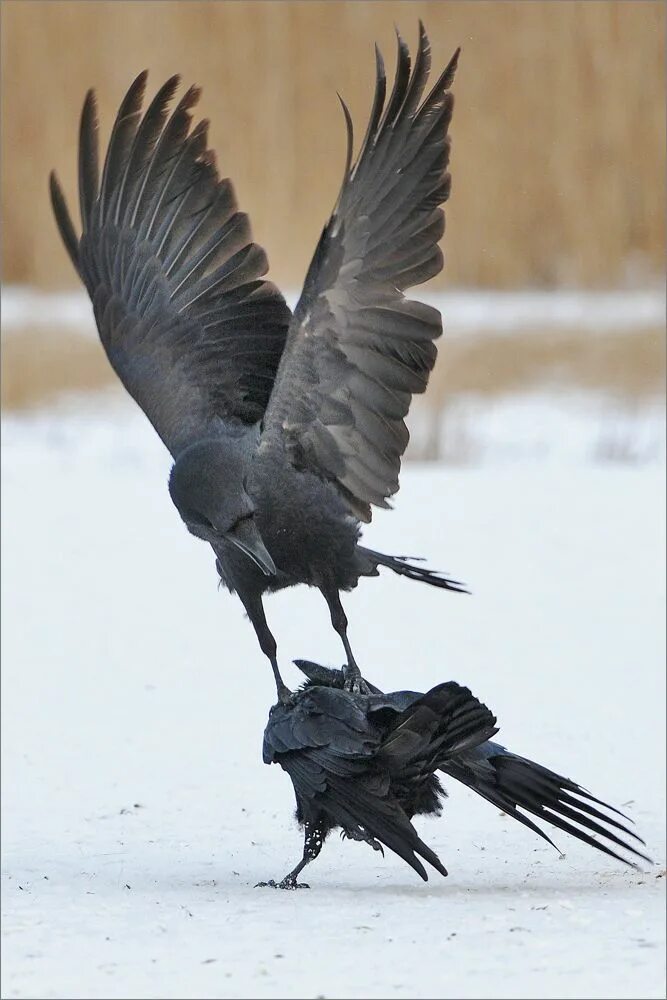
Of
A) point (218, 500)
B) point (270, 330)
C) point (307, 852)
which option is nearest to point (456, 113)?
point (270, 330)

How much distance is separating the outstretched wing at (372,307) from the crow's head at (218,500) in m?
0.16

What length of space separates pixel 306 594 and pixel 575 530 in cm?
181

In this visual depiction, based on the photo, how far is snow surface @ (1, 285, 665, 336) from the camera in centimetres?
1409

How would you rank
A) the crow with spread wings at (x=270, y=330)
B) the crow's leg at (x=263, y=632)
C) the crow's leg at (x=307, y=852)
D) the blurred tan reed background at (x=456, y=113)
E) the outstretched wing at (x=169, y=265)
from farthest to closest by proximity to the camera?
1. the blurred tan reed background at (x=456, y=113)
2. the outstretched wing at (x=169, y=265)
3. the crow's leg at (x=263, y=632)
4. the crow's leg at (x=307, y=852)
5. the crow with spread wings at (x=270, y=330)

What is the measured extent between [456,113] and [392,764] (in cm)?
1001

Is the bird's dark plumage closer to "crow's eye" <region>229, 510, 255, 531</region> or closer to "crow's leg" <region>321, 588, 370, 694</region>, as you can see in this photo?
"crow's leg" <region>321, 588, 370, 694</region>

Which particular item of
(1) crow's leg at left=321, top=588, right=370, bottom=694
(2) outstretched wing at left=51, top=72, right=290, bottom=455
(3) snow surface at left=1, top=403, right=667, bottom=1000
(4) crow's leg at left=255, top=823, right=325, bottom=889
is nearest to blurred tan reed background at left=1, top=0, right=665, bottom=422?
(3) snow surface at left=1, top=403, right=667, bottom=1000

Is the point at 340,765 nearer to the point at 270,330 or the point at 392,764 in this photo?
the point at 392,764

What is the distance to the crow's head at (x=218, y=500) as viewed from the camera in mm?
4766

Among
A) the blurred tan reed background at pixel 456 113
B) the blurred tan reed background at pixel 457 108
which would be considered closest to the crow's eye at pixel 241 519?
the blurred tan reed background at pixel 456 113

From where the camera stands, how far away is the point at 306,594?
30.3 feet

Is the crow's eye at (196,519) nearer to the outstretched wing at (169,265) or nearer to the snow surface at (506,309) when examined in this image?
the outstretched wing at (169,265)

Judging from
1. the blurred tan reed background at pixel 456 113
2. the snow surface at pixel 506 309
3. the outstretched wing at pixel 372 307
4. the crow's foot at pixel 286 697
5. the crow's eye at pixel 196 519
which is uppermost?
the blurred tan reed background at pixel 456 113

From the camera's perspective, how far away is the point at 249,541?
15.8ft
